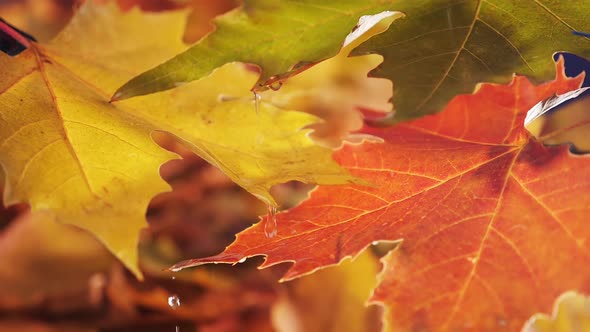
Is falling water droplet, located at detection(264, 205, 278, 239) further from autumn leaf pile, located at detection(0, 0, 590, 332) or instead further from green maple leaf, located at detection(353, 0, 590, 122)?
green maple leaf, located at detection(353, 0, 590, 122)

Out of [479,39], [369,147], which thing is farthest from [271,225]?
[479,39]

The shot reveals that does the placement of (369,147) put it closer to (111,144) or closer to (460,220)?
(460,220)

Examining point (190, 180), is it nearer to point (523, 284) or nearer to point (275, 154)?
point (275, 154)

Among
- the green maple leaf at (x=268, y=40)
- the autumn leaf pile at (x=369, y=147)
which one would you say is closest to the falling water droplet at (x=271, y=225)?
the autumn leaf pile at (x=369, y=147)

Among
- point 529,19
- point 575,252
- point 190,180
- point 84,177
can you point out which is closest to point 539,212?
point 575,252

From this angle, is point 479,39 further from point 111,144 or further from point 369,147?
point 111,144

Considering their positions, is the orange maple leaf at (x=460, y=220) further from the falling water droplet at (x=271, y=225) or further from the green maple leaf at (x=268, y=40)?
the green maple leaf at (x=268, y=40)

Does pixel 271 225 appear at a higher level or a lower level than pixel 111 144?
lower

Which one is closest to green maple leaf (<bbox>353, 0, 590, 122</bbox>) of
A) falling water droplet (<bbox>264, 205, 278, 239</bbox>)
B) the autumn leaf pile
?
the autumn leaf pile
